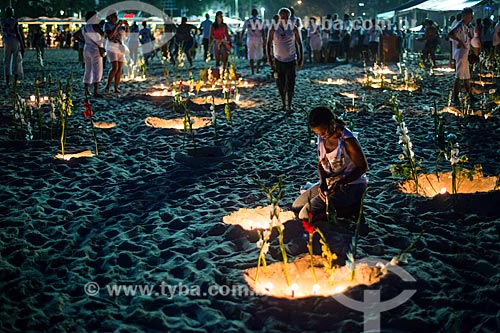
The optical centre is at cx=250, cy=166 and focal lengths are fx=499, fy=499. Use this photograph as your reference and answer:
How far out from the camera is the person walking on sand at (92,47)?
10.6 meters

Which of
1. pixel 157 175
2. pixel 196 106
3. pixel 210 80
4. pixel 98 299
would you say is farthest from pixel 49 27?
pixel 98 299

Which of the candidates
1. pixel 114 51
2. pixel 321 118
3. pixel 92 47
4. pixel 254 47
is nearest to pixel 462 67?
pixel 321 118

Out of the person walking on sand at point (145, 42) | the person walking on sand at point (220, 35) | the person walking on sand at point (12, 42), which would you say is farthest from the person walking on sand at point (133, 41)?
the person walking on sand at point (12, 42)

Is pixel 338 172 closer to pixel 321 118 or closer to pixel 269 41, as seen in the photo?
pixel 321 118

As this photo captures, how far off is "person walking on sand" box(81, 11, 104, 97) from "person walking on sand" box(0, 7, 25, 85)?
1.92m

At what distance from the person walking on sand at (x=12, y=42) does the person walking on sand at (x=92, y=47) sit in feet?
6.30

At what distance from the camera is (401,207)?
16.5 feet

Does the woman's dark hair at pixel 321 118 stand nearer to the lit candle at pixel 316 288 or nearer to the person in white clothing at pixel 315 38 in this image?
the lit candle at pixel 316 288

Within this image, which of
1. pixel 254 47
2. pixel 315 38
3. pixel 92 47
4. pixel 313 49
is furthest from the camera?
pixel 313 49

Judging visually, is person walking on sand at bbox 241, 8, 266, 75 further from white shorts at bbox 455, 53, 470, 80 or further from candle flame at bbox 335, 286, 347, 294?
candle flame at bbox 335, 286, 347, 294

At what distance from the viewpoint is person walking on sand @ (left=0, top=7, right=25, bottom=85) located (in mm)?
11547

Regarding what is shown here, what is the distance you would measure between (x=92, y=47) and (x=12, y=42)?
236 centimetres

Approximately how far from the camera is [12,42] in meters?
11.7

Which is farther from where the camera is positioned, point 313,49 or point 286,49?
point 313,49
